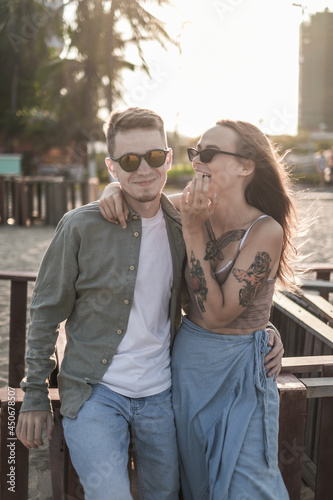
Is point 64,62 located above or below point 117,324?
above

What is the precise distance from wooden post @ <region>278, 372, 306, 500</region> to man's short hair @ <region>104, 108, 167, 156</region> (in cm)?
117

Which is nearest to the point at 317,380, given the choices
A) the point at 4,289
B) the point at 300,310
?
the point at 300,310

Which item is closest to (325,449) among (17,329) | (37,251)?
(17,329)

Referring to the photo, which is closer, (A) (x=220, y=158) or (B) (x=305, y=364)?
(A) (x=220, y=158)

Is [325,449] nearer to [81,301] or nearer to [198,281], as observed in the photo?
[198,281]

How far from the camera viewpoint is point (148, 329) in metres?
2.14

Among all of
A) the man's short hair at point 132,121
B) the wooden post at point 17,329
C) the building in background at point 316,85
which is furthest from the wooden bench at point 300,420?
the building in background at point 316,85

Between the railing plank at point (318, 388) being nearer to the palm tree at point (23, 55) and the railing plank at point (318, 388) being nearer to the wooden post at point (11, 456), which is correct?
the wooden post at point (11, 456)

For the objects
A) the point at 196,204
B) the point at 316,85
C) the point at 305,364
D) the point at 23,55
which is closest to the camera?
the point at 196,204

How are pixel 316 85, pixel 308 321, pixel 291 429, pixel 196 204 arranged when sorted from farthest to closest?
pixel 316 85 < pixel 308 321 < pixel 291 429 < pixel 196 204

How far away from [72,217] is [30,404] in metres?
0.74

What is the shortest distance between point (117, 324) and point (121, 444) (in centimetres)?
45

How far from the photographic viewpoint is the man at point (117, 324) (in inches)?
80.4

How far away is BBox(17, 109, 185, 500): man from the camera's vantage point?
6.70 ft
